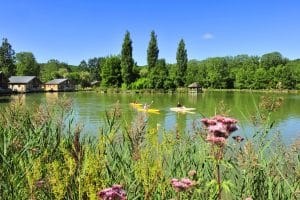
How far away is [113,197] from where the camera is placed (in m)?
1.85

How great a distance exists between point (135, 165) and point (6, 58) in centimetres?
9152

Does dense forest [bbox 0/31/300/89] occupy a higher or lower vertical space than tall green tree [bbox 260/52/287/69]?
lower

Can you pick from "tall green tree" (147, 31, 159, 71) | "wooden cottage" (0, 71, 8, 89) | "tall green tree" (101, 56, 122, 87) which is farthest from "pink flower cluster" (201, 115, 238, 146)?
"tall green tree" (101, 56, 122, 87)

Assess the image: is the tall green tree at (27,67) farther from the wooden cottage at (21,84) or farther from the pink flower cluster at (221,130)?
the pink flower cluster at (221,130)

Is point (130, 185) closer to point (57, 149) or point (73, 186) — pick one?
point (73, 186)

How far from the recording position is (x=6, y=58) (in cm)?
8794

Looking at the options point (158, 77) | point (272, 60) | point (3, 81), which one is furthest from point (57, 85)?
point (272, 60)

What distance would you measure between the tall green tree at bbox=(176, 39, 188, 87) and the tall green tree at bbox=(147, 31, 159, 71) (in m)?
5.17

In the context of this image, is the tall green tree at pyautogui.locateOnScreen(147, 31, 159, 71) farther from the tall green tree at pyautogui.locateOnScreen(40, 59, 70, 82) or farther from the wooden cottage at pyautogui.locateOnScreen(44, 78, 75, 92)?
the tall green tree at pyautogui.locateOnScreen(40, 59, 70, 82)

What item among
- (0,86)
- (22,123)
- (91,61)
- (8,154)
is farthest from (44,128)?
(91,61)

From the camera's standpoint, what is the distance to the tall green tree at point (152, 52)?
8075cm

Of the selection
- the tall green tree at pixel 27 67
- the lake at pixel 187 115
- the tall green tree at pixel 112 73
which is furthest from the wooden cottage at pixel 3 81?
the lake at pixel 187 115

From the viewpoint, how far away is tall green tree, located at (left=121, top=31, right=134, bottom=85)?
7894 cm

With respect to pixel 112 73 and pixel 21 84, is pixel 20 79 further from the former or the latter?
pixel 112 73
